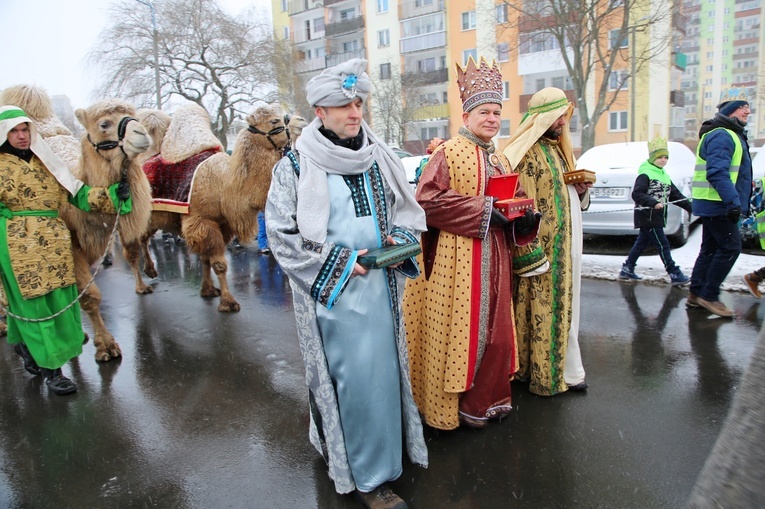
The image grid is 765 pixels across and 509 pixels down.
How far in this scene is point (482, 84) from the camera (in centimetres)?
291

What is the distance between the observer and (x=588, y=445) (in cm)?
293

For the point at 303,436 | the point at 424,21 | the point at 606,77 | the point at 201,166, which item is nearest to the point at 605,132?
the point at 606,77

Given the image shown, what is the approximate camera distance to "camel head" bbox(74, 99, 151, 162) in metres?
4.06

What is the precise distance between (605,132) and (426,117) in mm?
10402

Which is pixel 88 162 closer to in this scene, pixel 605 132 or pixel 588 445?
pixel 588 445

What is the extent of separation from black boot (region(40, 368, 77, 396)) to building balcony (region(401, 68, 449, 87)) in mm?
27976

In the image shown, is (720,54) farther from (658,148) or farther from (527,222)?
(527,222)

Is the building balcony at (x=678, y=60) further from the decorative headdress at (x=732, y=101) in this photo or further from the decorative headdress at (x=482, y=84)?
the decorative headdress at (x=482, y=84)

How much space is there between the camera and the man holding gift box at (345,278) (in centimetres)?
226

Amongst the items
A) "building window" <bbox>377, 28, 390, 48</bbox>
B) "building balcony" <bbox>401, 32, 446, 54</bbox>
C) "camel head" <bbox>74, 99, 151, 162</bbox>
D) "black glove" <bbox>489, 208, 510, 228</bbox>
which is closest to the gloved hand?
"black glove" <bbox>489, 208, 510, 228</bbox>

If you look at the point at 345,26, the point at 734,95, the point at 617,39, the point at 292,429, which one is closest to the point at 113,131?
the point at 292,429

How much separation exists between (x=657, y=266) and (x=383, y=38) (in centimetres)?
3313

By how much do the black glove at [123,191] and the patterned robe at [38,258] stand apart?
14 centimetres

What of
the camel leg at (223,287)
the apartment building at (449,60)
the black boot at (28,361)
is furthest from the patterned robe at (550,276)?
the apartment building at (449,60)
